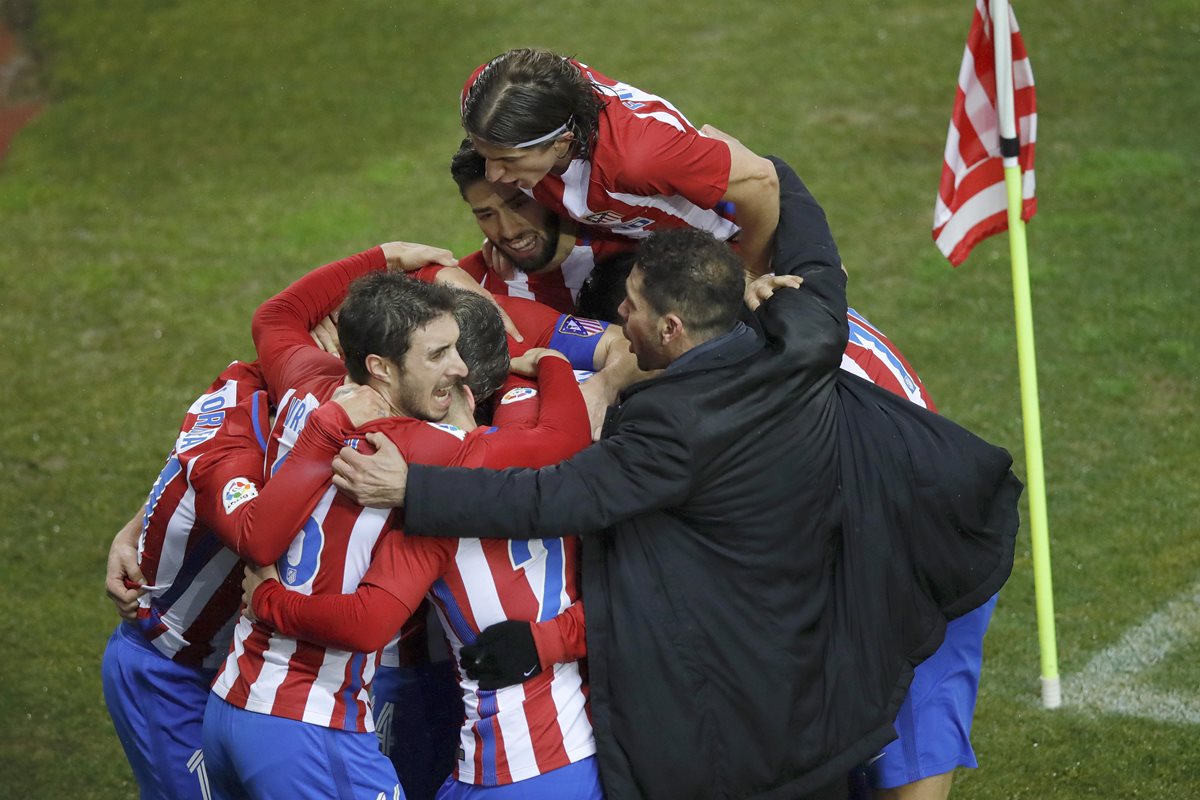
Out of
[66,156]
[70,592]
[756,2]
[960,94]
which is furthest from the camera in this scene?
[756,2]

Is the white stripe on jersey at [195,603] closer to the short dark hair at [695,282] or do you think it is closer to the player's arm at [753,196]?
the short dark hair at [695,282]

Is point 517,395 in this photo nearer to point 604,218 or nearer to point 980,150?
point 604,218

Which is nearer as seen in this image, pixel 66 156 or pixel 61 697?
pixel 61 697

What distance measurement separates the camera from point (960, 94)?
555cm

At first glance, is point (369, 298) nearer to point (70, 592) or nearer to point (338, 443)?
point (338, 443)

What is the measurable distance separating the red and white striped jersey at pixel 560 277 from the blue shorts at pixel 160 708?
1.31 m

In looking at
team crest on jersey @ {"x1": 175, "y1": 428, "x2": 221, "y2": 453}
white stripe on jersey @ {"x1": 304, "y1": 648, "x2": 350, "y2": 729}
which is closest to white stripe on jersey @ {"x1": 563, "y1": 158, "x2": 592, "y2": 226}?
team crest on jersey @ {"x1": 175, "y1": 428, "x2": 221, "y2": 453}

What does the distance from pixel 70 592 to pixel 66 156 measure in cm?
550

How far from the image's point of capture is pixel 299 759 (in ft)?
10.7

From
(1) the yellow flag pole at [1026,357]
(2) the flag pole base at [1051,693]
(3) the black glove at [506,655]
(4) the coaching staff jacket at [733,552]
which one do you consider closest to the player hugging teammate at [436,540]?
(3) the black glove at [506,655]

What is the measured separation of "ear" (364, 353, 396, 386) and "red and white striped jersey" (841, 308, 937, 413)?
3.72 feet

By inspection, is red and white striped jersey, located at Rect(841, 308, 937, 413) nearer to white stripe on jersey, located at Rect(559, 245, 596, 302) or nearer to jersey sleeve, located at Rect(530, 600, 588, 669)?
white stripe on jersey, located at Rect(559, 245, 596, 302)

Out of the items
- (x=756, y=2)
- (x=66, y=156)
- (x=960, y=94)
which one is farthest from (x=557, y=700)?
(x=756, y=2)

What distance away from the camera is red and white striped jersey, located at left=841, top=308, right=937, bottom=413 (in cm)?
382
